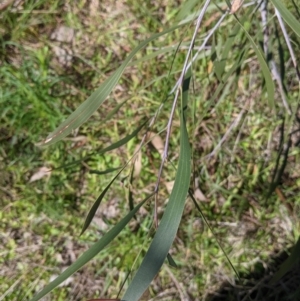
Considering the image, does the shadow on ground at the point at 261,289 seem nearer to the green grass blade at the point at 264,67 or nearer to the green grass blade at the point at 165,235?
the green grass blade at the point at 264,67

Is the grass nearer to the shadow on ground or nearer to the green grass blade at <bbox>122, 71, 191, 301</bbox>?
the shadow on ground

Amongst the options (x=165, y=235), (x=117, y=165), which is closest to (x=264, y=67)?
(x=165, y=235)

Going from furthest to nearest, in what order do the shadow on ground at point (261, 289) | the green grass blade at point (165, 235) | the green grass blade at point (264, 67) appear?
the shadow on ground at point (261, 289), the green grass blade at point (264, 67), the green grass blade at point (165, 235)

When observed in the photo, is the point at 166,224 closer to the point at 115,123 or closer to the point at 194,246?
the point at 194,246

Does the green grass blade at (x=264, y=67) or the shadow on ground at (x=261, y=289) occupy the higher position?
the green grass blade at (x=264, y=67)

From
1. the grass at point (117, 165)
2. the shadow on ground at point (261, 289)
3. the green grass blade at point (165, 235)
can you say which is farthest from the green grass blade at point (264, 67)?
the shadow on ground at point (261, 289)

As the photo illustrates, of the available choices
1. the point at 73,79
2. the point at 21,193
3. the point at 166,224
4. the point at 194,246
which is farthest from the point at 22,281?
the point at 166,224

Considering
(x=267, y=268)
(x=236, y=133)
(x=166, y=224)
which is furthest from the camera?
(x=236, y=133)
